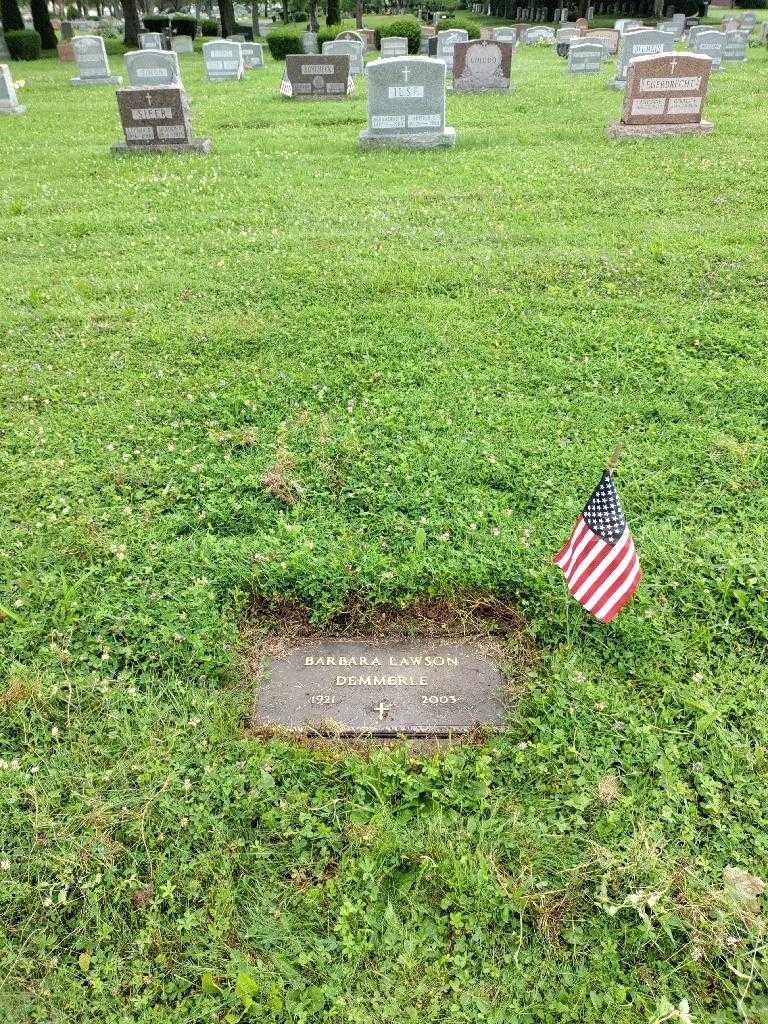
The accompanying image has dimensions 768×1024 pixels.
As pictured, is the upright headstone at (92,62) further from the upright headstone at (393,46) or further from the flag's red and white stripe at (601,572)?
the flag's red and white stripe at (601,572)

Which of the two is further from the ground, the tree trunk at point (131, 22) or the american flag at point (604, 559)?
the tree trunk at point (131, 22)

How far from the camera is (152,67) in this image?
19.0m

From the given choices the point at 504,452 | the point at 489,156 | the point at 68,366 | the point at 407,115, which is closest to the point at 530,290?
the point at 504,452

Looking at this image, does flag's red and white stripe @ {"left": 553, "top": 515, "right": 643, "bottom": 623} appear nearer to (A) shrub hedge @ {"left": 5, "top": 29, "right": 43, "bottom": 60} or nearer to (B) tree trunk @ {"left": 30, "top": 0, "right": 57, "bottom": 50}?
(A) shrub hedge @ {"left": 5, "top": 29, "right": 43, "bottom": 60}

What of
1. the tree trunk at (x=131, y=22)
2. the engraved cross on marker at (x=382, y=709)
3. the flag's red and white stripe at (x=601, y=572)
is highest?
the tree trunk at (x=131, y=22)

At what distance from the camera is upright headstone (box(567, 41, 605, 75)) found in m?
21.6

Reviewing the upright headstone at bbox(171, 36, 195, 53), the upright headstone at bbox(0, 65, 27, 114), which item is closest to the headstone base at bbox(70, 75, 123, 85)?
the upright headstone at bbox(0, 65, 27, 114)

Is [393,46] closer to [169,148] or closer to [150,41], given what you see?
[150,41]

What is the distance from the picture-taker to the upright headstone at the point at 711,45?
842 inches

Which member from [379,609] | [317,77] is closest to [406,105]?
[317,77]

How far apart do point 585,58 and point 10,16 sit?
2561cm

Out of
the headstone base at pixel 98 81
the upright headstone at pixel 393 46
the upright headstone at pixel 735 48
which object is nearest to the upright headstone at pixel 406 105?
the headstone base at pixel 98 81

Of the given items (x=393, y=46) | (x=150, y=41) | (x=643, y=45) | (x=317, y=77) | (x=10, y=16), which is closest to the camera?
(x=317, y=77)

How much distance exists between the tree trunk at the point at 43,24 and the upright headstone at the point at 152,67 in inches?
747
